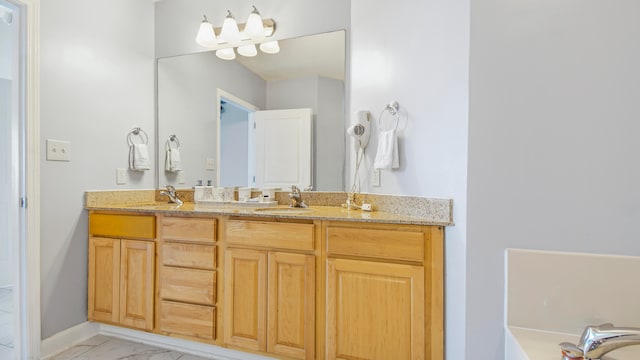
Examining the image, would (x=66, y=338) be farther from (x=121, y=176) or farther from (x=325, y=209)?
(x=325, y=209)

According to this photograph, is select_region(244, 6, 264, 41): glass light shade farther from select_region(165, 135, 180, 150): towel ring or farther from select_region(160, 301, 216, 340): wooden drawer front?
select_region(160, 301, 216, 340): wooden drawer front

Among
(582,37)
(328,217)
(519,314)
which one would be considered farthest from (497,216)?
(328,217)

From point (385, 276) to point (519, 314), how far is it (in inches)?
21.0

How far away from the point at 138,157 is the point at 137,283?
37.1 inches

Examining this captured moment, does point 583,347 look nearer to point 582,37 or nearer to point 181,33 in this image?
point 582,37

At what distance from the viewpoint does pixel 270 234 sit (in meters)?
1.66

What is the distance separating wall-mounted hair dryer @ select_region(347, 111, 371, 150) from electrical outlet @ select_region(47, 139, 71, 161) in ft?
5.66

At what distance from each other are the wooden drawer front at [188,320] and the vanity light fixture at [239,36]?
5.73 feet

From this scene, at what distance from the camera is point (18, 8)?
5.72 feet

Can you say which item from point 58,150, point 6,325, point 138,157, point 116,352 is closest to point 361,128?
point 138,157

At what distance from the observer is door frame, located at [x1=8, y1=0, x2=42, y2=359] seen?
1.75 m

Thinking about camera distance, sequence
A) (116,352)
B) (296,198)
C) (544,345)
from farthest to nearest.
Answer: (296,198) → (116,352) → (544,345)

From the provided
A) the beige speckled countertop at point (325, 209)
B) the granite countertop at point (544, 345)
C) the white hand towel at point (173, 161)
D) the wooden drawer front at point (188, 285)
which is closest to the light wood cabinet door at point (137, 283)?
the wooden drawer front at point (188, 285)

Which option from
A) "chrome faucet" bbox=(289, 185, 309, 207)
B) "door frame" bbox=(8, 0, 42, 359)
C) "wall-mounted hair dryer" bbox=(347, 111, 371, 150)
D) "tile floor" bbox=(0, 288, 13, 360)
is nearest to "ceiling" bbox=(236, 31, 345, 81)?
"wall-mounted hair dryer" bbox=(347, 111, 371, 150)
